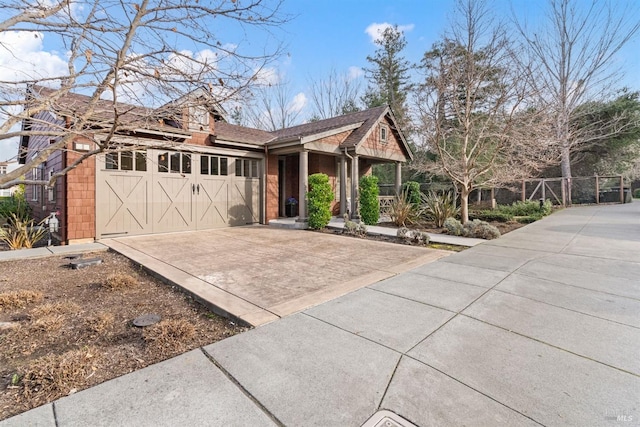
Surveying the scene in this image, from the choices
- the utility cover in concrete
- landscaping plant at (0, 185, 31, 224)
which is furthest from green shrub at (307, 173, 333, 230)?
landscaping plant at (0, 185, 31, 224)

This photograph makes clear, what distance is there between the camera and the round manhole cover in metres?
2.92

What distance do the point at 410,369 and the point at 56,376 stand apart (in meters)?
2.40

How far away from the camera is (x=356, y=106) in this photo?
2561 centimetres

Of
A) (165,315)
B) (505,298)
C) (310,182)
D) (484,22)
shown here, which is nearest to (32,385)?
(165,315)

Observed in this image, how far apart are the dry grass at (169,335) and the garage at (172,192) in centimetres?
523

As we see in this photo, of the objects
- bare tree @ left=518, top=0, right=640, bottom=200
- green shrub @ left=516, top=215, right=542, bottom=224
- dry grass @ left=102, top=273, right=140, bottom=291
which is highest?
bare tree @ left=518, top=0, right=640, bottom=200

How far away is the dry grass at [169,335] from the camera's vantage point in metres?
2.49

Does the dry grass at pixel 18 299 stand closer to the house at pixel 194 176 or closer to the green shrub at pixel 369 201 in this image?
the house at pixel 194 176

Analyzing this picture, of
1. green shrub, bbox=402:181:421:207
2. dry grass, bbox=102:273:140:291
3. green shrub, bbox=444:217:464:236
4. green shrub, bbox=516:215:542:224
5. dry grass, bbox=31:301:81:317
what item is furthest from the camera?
green shrub, bbox=402:181:421:207

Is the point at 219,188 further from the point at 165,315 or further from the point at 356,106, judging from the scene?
the point at 356,106

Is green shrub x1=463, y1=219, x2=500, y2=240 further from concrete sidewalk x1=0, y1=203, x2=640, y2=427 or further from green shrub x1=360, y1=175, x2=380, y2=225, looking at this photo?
concrete sidewalk x1=0, y1=203, x2=640, y2=427

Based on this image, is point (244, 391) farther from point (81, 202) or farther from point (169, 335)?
point (81, 202)

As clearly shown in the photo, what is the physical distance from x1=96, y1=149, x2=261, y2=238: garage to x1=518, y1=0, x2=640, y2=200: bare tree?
55.2ft

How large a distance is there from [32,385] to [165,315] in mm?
1246
